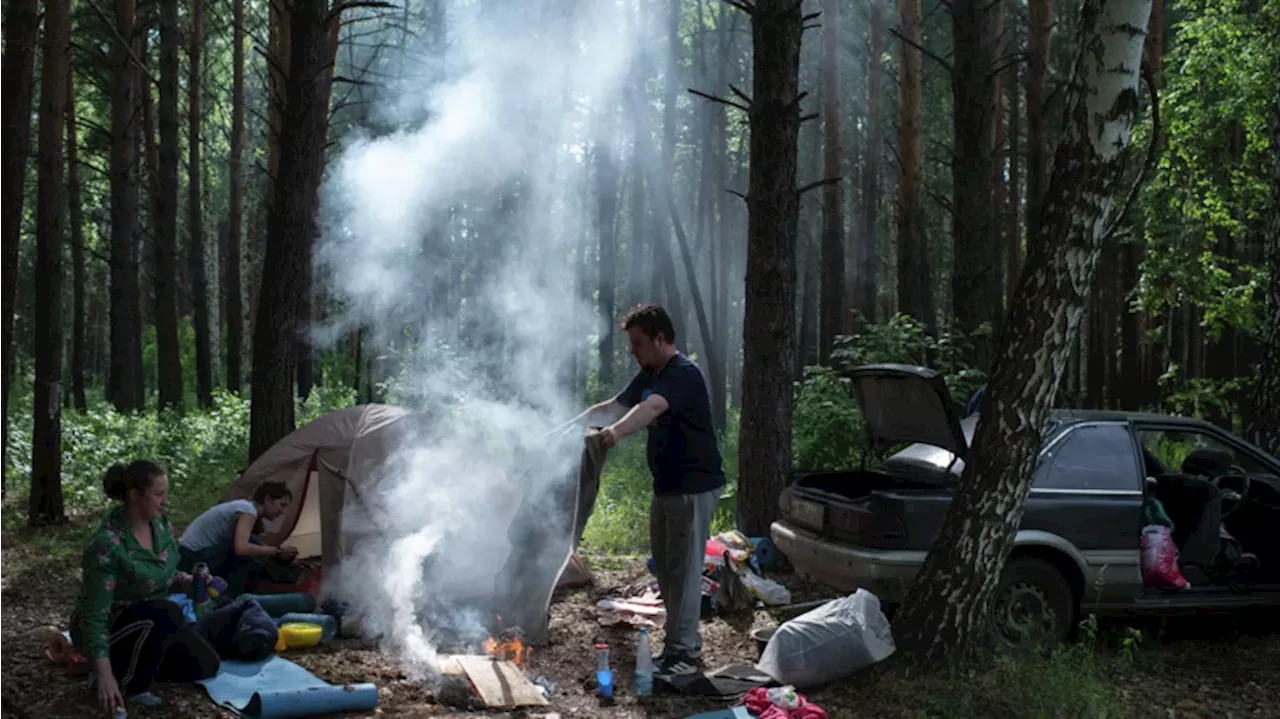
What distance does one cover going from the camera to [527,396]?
11.7 meters

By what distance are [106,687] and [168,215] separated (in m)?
15.6

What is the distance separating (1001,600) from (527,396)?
615 centimetres

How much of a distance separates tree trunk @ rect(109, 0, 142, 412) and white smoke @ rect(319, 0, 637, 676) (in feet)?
11.5

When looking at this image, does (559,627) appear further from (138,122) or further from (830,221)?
(138,122)

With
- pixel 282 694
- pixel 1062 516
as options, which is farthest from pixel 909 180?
pixel 282 694

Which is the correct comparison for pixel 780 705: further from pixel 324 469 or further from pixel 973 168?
pixel 973 168

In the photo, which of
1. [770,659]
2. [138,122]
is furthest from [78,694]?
[138,122]

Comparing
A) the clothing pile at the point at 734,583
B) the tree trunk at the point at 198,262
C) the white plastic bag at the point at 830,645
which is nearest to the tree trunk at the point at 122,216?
the tree trunk at the point at 198,262

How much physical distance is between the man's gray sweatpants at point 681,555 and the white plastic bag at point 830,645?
1.73 ft

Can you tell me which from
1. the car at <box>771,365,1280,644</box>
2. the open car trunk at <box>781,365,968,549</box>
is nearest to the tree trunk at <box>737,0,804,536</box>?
the open car trunk at <box>781,365,968,549</box>

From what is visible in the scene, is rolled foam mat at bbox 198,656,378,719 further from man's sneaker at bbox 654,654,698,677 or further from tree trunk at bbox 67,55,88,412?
tree trunk at bbox 67,55,88,412

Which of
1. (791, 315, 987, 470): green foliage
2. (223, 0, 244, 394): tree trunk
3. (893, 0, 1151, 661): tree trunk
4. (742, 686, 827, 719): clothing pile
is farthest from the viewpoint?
(223, 0, 244, 394): tree trunk

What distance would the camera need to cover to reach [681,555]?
641 cm

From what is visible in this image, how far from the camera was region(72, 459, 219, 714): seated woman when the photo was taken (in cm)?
498
